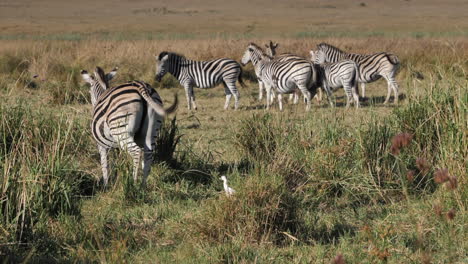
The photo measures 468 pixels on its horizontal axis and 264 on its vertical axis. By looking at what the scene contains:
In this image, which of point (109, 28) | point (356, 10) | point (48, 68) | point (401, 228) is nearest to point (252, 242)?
point (401, 228)

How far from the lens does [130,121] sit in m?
6.16

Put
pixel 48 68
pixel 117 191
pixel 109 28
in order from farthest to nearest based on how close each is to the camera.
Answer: pixel 109 28, pixel 48 68, pixel 117 191

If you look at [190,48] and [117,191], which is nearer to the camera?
[117,191]

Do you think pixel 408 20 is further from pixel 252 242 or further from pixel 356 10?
pixel 252 242

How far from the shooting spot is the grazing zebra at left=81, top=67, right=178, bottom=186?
618 cm

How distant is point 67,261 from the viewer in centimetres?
446

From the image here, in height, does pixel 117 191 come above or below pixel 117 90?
below

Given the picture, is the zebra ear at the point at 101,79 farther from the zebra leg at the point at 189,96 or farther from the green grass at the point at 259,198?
the zebra leg at the point at 189,96

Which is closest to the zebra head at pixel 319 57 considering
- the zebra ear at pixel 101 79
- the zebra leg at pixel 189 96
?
the zebra leg at pixel 189 96

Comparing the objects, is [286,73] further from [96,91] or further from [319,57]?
[96,91]

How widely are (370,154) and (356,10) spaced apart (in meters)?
71.6

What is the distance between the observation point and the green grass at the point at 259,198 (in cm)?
459

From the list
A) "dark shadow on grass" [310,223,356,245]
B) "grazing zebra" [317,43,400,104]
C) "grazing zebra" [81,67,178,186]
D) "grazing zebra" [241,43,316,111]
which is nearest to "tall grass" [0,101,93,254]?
"grazing zebra" [81,67,178,186]

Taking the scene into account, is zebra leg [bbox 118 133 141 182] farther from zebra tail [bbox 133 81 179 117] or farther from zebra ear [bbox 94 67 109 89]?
zebra ear [bbox 94 67 109 89]
